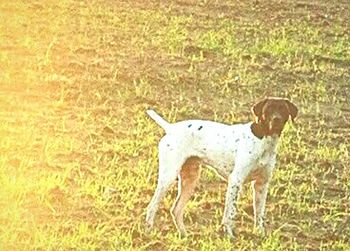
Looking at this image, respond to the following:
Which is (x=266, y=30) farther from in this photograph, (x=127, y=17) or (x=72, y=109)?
(x=72, y=109)

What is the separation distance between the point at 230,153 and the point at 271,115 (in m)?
0.45

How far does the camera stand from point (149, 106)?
1523cm

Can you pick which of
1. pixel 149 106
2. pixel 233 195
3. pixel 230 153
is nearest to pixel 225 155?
pixel 230 153

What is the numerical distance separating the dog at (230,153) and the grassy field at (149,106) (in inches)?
8.6

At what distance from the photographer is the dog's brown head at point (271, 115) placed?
33.7 feet

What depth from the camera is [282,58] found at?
18.8 m

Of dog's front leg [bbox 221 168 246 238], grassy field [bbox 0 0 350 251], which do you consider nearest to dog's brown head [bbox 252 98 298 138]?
dog's front leg [bbox 221 168 246 238]

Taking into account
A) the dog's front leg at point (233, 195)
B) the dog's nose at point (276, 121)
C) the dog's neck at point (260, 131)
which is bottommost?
the dog's front leg at point (233, 195)

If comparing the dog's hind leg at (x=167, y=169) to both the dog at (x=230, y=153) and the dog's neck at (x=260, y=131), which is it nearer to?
the dog at (x=230, y=153)

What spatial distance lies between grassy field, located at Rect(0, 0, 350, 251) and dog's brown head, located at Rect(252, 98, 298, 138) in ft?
2.70

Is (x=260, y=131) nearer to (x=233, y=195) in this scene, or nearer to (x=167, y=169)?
(x=233, y=195)

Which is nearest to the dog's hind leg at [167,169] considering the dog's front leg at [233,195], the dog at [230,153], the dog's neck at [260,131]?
the dog at [230,153]

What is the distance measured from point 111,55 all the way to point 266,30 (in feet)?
12.4

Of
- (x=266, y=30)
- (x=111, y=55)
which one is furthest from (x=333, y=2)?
(x=111, y=55)
